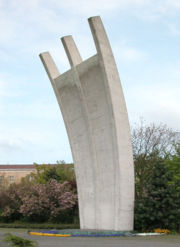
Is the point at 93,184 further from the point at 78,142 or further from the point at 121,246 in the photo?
the point at 121,246

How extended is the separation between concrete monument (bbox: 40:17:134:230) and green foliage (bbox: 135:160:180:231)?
476mm

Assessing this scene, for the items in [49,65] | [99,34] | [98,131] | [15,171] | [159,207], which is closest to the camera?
[99,34]

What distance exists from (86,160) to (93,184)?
1113 millimetres

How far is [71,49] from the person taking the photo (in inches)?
704

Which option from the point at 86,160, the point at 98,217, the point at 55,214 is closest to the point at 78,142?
the point at 86,160

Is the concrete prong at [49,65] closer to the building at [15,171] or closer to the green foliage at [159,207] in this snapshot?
the green foliage at [159,207]

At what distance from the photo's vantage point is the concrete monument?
54.6 feet

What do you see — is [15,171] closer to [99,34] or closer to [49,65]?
[49,65]

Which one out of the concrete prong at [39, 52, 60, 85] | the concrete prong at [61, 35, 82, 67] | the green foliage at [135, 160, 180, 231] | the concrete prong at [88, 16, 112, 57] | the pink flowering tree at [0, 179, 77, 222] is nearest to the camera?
the concrete prong at [88, 16, 112, 57]

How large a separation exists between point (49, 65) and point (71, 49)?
1424mm

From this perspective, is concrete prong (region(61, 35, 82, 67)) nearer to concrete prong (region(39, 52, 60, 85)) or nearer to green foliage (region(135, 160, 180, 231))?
concrete prong (region(39, 52, 60, 85))

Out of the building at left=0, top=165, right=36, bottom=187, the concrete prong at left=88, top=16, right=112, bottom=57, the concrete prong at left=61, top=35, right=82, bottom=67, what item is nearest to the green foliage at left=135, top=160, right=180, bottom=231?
the concrete prong at left=88, top=16, right=112, bottom=57

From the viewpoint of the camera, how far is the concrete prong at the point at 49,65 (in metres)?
18.6

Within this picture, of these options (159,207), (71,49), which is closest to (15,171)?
(71,49)
